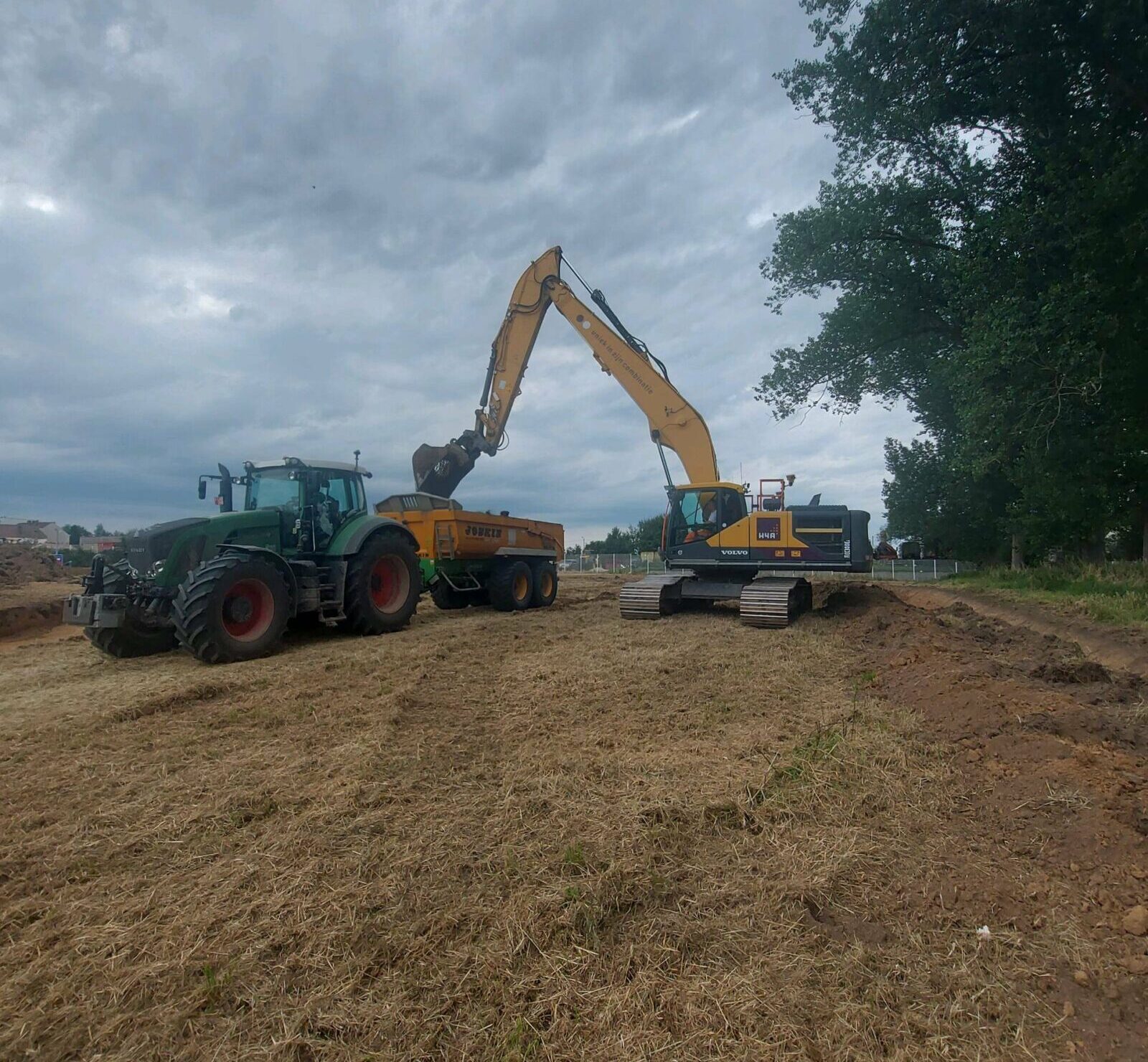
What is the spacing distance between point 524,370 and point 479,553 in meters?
4.96

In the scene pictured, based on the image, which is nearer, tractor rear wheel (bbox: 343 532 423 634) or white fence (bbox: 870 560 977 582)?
tractor rear wheel (bbox: 343 532 423 634)

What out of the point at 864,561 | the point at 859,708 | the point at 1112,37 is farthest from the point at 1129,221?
the point at 859,708

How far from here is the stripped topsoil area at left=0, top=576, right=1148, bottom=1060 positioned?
2.22 m

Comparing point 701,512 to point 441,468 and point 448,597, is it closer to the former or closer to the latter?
point 448,597

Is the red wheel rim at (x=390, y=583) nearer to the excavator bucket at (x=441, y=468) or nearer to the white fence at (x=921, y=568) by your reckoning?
the excavator bucket at (x=441, y=468)

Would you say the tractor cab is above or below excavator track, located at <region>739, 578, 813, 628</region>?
above

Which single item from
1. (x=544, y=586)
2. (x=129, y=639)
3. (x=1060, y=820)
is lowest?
(x=1060, y=820)

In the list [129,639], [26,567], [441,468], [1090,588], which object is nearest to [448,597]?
[441,468]

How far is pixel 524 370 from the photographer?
15320 mm

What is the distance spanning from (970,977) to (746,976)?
0.80 m

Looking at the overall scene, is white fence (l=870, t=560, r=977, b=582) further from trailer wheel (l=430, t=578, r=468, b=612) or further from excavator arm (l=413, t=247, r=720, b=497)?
trailer wheel (l=430, t=578, r=468, b=612)

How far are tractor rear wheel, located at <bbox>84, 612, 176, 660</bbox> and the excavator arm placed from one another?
7.10 metres

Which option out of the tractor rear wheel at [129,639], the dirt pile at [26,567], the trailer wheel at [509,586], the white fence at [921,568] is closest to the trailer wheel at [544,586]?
the trailer wheel at [509,586]

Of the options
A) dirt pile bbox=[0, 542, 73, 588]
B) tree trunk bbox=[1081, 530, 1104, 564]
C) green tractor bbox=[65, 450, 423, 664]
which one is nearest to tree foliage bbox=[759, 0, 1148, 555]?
tree trunk bbox=[1081, 530, 1104, 564]
